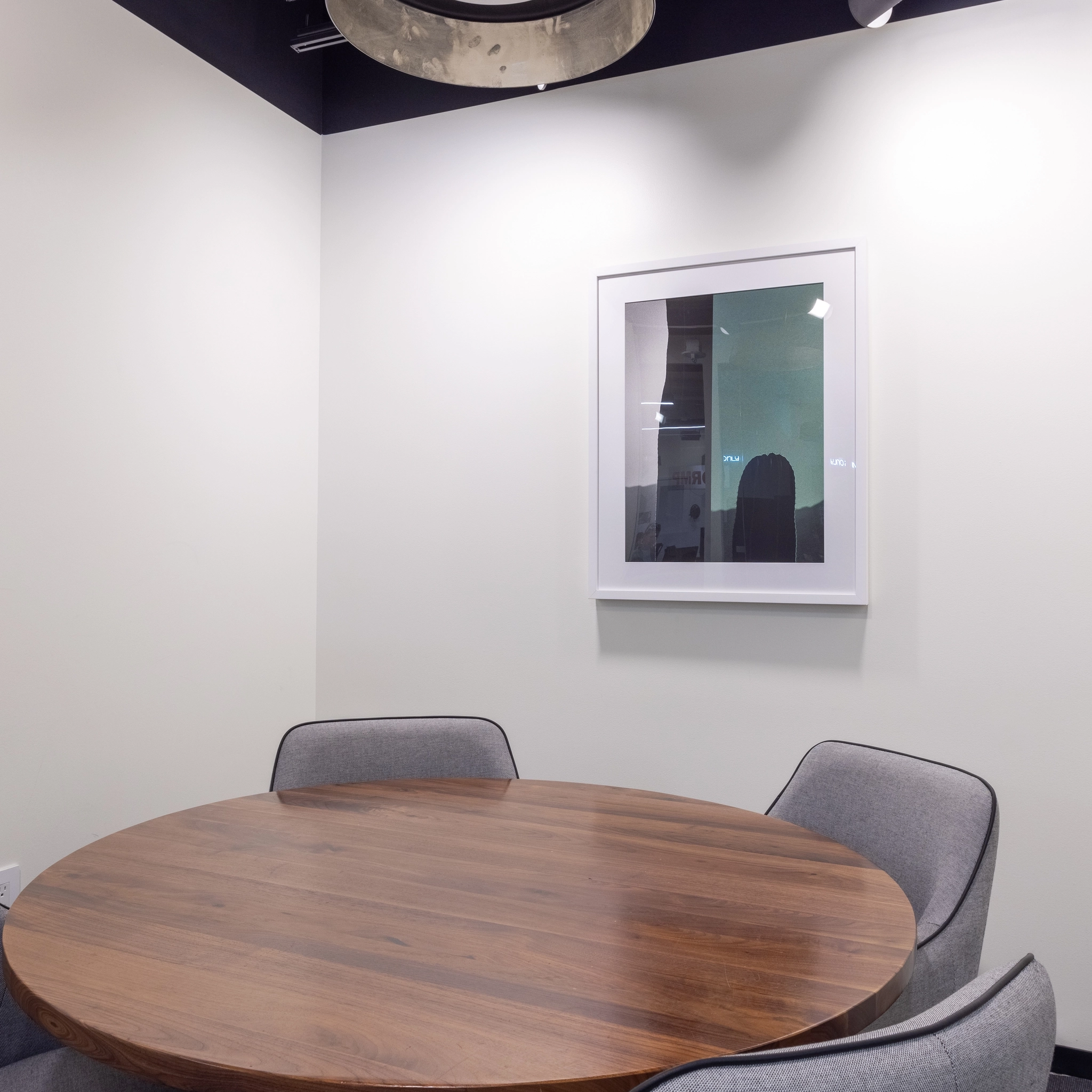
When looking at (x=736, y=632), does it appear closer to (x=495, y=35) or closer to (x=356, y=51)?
(x=495, y=35)

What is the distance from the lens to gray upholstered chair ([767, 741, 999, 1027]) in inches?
58.1

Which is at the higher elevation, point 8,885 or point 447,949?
point 447,949

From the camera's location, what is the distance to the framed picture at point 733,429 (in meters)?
2.63

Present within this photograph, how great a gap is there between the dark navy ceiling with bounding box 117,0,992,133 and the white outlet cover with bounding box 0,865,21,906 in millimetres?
2433

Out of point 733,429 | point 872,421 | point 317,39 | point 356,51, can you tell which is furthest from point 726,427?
point 356,51

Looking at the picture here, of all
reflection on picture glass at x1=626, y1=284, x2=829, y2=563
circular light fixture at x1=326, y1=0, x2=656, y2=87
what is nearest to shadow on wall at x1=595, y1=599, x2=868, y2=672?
reflection on picture glass at x1=626, y1=284, x2=829, y2=563

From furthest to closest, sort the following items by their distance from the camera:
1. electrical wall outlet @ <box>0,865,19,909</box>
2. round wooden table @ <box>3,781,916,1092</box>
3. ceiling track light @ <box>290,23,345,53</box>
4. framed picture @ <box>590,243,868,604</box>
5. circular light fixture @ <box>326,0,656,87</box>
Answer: ceiling track light @ <box>290,23,345,53</box> < framed picture @ <box>590,243,868,604</box> < electrical wall outlet @ <box>0,865,19,909</box> < circular light fixture @ <box>326,0,656,87</box> < round wooden table @ <box>3,781,916,1092</box>

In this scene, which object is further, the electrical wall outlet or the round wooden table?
the electrical wall outlet

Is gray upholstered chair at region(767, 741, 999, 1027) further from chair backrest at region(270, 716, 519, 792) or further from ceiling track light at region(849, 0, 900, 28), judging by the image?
ceiling track light at region(849, 0, 900, 28)

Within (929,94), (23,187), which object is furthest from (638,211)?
(23,187)

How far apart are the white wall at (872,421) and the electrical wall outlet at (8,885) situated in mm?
1257

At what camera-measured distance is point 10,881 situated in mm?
2172

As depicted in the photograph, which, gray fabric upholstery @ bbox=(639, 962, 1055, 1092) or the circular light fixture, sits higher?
the circular light fixture

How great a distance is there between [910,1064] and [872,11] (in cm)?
266
